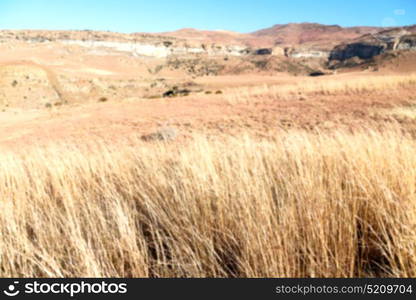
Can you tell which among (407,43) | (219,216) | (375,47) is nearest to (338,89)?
(219,216)

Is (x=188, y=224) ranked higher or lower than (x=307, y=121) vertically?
lower

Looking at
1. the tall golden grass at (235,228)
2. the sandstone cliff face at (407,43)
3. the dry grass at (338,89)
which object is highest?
the sandstone cliff face at (407,43)

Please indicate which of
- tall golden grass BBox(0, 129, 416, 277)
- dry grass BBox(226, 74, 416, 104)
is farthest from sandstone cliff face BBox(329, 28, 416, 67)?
tall golden grass BBox(0, 129, 416, 277)

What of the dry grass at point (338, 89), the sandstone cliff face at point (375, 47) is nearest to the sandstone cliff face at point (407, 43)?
the sandstone cliff face at point (375, 47)

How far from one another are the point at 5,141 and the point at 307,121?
11496 millimetres

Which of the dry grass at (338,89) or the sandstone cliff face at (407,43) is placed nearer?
the dry grass at (338,89)

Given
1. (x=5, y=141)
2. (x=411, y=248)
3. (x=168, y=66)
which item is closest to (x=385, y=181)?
(x=411, y=248)

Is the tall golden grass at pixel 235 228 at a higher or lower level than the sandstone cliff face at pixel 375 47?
lower

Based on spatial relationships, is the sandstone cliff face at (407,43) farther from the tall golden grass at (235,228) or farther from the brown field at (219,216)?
the tall golden grass at (235,228)

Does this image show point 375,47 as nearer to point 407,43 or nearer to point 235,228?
point 407,43

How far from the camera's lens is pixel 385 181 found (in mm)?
2447

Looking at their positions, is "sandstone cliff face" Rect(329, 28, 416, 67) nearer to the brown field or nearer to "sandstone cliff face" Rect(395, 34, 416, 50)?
"sandstone cliff face" Rect(395, 34, 416, 50)

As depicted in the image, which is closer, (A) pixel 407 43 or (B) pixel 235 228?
Result: (B) pixel 235 228

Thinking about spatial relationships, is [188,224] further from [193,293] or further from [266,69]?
[266,69]
